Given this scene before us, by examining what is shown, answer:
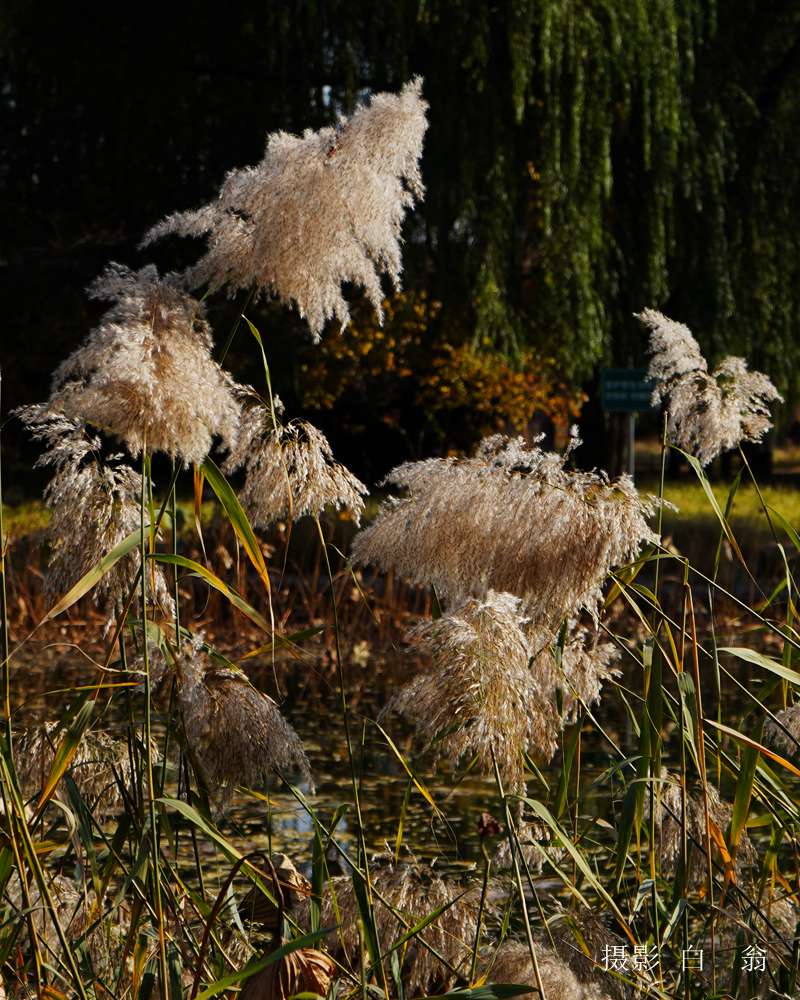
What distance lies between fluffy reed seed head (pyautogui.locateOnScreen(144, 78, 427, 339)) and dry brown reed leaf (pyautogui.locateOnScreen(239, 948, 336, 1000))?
0.77 meters

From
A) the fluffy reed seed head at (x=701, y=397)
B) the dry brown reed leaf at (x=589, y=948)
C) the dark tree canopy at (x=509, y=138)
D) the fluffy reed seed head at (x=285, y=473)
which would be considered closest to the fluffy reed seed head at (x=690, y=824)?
the dry brown reed leaf at (x=589, y=948)

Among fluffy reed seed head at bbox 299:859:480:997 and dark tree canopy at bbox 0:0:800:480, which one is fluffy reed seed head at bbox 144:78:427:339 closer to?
fluffy reed seed head at bbox 299:859:480:997

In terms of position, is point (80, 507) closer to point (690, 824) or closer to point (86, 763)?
point (86, 763)

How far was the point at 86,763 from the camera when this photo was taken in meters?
1.97

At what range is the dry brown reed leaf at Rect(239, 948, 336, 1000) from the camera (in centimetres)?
160

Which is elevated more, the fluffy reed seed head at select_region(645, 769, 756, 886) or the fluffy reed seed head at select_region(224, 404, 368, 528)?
the fluffy reed seed head at select_region(224, 404, 368, 528)

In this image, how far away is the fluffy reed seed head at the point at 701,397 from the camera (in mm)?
2070

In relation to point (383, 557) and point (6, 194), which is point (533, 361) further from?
point (383, 557)

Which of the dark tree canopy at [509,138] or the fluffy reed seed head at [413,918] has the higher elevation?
the dark tree canopy at [509,138]

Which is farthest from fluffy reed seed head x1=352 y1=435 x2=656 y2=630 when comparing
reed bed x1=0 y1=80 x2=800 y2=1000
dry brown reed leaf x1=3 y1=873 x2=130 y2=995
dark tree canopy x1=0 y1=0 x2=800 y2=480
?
dark tree canopy x1=0 y1=0 x2=800 y2=480

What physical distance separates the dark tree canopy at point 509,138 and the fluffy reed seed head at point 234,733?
22.0 ft

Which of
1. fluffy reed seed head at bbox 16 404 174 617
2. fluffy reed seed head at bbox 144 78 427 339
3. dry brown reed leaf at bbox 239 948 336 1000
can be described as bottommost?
dry brown reed leaf at bbox 239 948 336 1000

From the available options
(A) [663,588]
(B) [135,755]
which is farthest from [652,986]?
(A) [663,588]

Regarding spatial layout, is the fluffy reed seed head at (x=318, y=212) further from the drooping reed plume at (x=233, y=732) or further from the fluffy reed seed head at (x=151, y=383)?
the drooping reed plume at (x=233, y=732)
